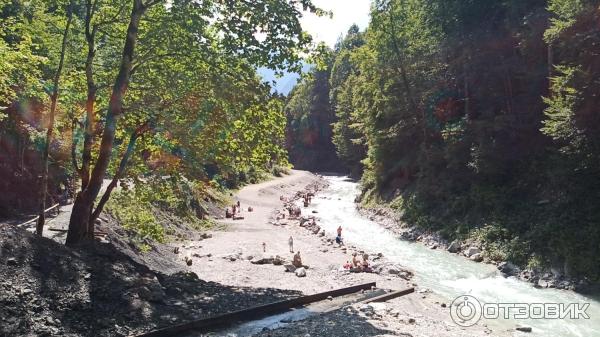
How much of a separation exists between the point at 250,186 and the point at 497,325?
5172 cm

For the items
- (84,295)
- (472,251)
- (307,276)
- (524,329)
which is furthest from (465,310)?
(84,295)

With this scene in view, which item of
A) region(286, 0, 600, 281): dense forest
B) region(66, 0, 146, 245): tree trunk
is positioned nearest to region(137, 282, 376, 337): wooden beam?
region(66, 0, 146, 245): tree trunk

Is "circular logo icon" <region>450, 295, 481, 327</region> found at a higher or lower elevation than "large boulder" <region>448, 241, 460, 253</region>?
lower

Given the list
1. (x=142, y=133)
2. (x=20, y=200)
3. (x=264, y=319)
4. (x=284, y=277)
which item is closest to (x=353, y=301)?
(x=264, y=319)

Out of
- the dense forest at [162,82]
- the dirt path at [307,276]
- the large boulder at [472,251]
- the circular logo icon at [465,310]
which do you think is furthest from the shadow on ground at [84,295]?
the large boulder at [472,251]

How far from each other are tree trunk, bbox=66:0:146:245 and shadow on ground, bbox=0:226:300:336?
0.68 metres

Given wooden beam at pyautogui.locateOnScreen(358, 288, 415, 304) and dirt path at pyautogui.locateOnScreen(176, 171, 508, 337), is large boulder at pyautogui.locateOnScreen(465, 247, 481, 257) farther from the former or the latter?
wooden beam at pyautogui.locateOnScreen(358, 288, 415, 304)

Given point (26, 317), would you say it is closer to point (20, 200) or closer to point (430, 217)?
point (20, 200)

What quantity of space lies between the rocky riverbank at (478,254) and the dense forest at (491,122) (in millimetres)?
420

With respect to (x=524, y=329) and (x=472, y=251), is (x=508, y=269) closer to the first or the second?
(x=472, y=251)

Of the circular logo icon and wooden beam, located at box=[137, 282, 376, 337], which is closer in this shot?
wooden beam, located at box=[137, 282, 376, 337]

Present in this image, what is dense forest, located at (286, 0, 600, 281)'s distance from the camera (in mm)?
19469

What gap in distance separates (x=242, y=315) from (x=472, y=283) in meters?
11.8

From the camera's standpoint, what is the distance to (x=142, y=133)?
42.1 ft
